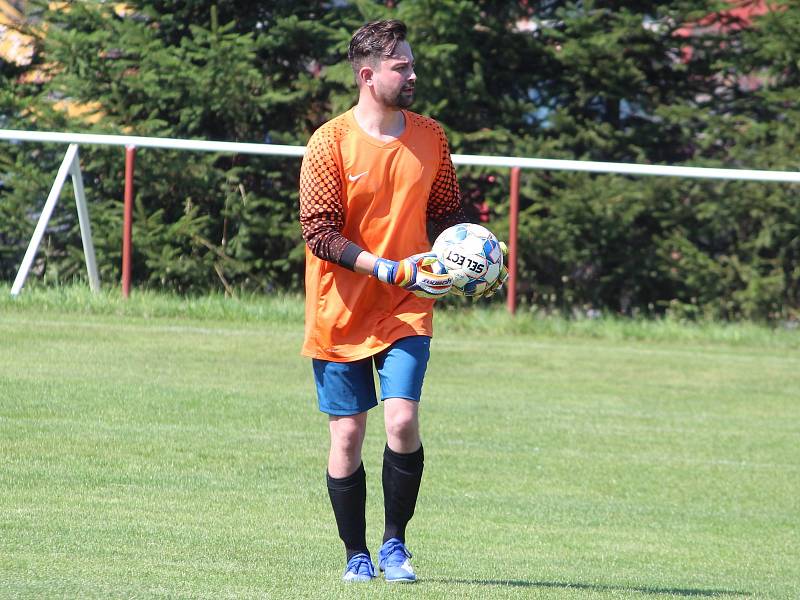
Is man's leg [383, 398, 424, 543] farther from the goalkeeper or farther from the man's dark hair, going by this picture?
the man's dark hair

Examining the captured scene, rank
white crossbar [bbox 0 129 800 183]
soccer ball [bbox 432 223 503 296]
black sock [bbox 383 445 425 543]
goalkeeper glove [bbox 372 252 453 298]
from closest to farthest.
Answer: goalkeeper glove [bbox 372 252 453 298], soccer ball [bbox 432 223 503 296], black sock [bbox 383 445 425 543], white crossbar [bbox 0 129 800 183]

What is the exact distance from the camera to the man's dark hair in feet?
19.8

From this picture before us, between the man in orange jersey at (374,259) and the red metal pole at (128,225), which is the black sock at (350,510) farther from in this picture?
the red metal pole at (128,225)

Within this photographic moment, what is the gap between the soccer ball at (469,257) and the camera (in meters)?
5.96

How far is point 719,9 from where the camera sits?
1767 cm

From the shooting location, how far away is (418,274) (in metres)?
5.87

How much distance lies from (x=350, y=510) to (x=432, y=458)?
401 centimetres

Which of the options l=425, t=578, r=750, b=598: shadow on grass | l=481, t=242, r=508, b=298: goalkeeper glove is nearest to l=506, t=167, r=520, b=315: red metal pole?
l=425, t=578, r=750, b=598: shadow on grass

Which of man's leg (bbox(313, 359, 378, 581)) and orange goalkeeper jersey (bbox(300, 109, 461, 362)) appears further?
man's leg (bbox(313, 359, 378, 581))

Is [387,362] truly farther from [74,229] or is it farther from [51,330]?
[74,229]

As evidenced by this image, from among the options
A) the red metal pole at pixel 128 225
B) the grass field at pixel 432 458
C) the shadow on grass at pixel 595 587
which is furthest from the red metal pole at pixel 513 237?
the shadow on grass at pixel 595 587

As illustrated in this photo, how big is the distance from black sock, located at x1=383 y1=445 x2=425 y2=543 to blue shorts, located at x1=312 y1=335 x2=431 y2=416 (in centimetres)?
26

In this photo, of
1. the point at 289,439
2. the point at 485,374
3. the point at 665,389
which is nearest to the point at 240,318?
the point at 485,374

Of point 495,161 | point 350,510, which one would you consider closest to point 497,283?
point 350,510
